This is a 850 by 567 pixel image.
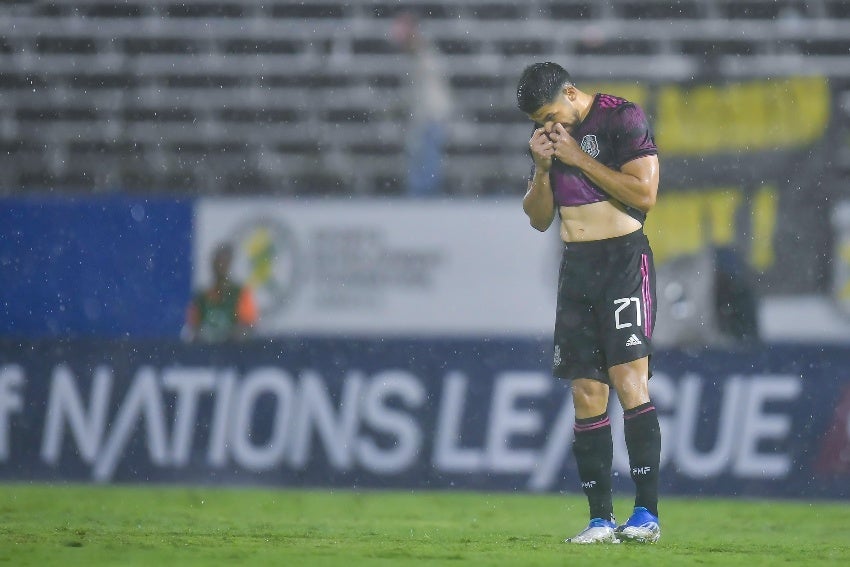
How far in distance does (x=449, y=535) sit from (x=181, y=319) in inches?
225

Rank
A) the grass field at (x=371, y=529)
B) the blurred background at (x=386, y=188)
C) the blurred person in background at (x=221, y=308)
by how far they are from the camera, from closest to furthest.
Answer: the grass field at (x=371, y=529)
the blurred background at (x=386, y=188)
the blurred person in background at (x=221, y=308)

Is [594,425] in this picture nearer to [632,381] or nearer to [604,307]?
[632,381]

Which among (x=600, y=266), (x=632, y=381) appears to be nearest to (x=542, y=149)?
(x=600, y=266)

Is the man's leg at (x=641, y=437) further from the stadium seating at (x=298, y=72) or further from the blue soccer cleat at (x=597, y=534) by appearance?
the stadium seating at (x=298, y=72)

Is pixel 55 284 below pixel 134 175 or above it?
below

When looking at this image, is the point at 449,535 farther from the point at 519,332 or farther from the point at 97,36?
the point at 97,36

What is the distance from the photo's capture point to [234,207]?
12031 mm

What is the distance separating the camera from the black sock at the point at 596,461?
6.27 m

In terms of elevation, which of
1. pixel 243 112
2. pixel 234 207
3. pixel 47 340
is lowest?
pixel 47 340

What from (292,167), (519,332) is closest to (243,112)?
(292,167)

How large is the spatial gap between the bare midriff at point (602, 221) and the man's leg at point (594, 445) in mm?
→ 621

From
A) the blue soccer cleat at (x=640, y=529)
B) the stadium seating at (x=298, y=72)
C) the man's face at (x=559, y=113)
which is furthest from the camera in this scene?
the stadium seating at (x=298, y=72)

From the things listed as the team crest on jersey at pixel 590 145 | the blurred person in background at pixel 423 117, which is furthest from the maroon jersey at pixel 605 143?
the blurred person in background at pixel 423 117

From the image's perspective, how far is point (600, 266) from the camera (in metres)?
6.23
